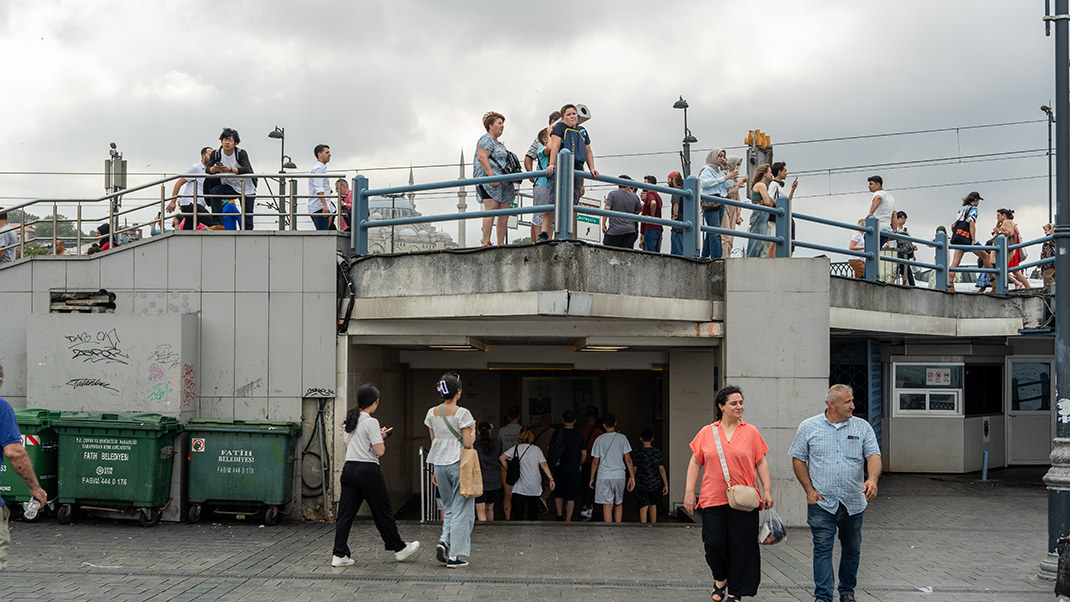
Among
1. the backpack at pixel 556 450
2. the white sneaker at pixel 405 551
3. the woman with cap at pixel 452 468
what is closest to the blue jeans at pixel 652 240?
the backpack at pixel 556 450

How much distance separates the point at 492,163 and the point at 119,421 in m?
5.10

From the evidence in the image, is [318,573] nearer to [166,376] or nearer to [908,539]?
[166,376]

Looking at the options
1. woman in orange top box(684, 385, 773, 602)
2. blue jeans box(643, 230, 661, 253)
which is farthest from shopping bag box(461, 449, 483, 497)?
blue jeans box(643, 230, 661, 253)

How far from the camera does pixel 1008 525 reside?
1179 cm

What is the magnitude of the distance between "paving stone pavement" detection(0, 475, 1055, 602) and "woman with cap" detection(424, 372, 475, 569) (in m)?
0.19

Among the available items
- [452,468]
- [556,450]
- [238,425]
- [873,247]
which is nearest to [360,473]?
[452,468]

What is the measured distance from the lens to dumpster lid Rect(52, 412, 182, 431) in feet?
35.1

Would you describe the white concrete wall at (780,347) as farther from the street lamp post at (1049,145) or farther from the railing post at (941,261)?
the street lamp post at (1049,145)

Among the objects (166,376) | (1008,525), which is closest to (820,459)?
(1008,525)

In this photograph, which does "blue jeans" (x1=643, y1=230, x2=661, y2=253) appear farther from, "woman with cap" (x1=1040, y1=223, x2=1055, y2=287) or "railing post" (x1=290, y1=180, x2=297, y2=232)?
"woman with cap" (x1=1040, y1=223, x2=1055, y2=287)

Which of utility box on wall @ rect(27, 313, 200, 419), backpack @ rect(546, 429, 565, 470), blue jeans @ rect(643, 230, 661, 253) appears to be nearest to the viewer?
utility box on wall @ rect(27, 313, 200, 419)

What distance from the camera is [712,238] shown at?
1253cm

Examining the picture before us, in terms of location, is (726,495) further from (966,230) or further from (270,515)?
(966,230)

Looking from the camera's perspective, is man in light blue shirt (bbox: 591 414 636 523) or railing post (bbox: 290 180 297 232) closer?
railing post (bbox: 290 180 297 232)
